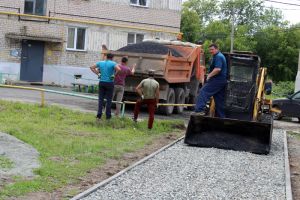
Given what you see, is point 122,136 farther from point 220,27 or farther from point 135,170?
point 220,27

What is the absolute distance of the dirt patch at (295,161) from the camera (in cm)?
1035

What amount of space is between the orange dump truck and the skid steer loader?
3764 mm

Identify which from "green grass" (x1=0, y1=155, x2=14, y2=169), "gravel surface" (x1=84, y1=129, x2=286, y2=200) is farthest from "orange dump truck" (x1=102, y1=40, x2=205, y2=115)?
"green grass" (x1=0, y1=155, x2=14, y2=169)

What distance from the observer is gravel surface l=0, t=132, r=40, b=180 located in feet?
31.1

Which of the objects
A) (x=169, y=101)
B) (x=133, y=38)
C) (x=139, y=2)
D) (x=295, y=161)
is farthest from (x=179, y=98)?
(x=139, y=2)

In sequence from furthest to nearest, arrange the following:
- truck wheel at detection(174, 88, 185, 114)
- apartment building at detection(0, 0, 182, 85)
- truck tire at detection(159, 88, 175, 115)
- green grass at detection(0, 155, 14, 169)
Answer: apartment building at detection(0, 0, 182, 85)
truck wheel at detection(174, 88, 185, 114)
truck tire at detection(159, 88, 175, 115)
green grass at detection(0, 155, 14, 169)

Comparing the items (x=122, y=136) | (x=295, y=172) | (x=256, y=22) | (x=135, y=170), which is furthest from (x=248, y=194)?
(x=256, y=22)

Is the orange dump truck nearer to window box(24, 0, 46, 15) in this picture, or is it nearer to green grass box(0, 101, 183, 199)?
green grass box(0, 101, 183, 199)

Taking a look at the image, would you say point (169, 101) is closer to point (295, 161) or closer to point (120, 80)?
point (120, 80)

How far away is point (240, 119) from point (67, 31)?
773 inches

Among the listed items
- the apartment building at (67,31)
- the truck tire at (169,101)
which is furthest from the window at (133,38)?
the truck tire at (169,101)

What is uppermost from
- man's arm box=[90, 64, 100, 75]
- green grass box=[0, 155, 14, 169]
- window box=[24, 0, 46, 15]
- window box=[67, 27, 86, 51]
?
window box=[24, 0, 46, 15]

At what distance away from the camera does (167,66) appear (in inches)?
792

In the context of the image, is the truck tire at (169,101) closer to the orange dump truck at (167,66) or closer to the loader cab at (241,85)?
the orange dump truck at (167,66)
